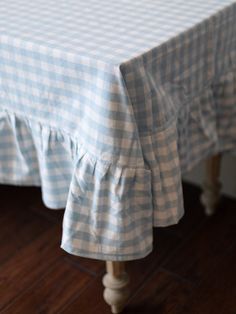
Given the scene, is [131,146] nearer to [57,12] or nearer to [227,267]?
[57,12]

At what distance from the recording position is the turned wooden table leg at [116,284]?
1.06m

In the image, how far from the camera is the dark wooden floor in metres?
1.20

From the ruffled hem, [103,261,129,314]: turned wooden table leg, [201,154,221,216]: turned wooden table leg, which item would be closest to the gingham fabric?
the ruffled hem

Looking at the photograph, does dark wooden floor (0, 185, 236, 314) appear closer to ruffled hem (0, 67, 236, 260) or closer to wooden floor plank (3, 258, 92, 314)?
wooden floor plank (3, 258, 92, 314)

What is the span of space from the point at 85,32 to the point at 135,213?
1.15ft

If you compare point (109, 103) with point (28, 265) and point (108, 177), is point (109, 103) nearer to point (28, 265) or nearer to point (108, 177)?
point (108, 177)

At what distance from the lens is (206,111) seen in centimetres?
104

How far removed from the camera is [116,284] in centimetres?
108

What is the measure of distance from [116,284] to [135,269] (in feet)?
0.73

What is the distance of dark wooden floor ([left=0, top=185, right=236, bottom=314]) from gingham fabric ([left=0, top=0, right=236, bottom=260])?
37 centimetres

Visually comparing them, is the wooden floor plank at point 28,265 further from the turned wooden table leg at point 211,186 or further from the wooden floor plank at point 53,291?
the turned wooden table leg at point 211,186

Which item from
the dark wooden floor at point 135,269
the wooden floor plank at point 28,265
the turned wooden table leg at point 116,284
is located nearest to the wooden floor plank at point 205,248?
the dark wooden floor at point 135,269

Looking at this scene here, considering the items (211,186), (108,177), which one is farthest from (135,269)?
(108,177)

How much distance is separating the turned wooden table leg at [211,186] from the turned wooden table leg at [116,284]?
455 mm
